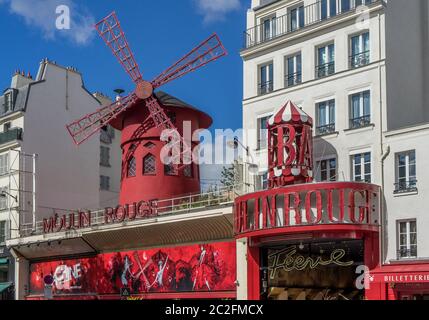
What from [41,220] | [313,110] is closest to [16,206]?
[41,220]

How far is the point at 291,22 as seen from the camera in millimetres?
19922

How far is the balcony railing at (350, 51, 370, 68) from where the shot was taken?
57.9 feet

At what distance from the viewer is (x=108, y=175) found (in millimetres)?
34125

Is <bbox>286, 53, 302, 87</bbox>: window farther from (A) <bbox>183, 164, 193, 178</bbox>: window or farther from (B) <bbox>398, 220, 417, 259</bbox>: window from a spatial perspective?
(A) <bbox>183, 164, 193, 178</bbox>: window

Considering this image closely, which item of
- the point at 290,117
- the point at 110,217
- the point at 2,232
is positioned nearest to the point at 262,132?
the point at 290,117

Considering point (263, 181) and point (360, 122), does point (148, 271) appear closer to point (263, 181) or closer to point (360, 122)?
point (263, 181)

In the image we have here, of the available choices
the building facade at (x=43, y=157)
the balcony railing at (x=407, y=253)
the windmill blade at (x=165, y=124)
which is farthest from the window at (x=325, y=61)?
the building facade at (x=43, y=157)

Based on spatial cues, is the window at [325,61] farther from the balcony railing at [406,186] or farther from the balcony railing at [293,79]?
the balcony railing at [406,186]

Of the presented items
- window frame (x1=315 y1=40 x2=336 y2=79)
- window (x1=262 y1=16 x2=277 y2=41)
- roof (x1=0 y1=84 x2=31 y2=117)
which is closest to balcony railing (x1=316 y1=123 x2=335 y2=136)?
window frame (x1=315 y1=40 x2=336 y2=79)

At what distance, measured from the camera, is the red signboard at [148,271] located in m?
20.4

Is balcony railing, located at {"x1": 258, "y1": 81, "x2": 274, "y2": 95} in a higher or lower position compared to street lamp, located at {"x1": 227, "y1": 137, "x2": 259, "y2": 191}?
higher

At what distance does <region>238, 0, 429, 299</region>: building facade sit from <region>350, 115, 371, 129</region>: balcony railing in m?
0.03

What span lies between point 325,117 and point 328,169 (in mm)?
1505
